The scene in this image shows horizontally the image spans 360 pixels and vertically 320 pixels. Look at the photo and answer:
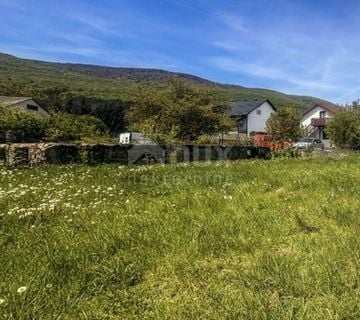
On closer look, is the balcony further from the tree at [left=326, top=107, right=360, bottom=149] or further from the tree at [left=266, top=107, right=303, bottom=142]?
the tree at [left=326, top=107, right=360, bottom=149]

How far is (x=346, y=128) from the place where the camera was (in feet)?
119

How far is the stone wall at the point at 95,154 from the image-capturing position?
12.4 m

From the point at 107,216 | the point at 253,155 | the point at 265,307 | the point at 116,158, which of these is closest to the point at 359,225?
the point at 265,307

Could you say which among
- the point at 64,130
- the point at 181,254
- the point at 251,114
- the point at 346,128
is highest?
the point at 251,114

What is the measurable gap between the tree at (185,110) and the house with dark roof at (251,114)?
2932 centimetres

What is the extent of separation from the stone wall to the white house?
54.2 meters

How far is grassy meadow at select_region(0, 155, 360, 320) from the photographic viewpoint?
313 cm

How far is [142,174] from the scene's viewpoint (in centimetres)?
1015

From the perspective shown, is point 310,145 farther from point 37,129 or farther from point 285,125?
point 285,125

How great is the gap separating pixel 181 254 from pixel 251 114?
65.5m

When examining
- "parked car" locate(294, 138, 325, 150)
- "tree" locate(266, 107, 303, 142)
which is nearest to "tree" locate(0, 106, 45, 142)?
"parked car" locate(294, 138, 325, 150)

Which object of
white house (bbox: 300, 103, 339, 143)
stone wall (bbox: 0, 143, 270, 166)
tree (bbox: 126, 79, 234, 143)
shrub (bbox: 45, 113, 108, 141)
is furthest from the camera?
white house (bbox: 300, 103, 339, 143)

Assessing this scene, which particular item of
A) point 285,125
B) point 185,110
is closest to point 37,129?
point 185,110

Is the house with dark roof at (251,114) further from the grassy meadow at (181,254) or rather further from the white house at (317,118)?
the grassy meadow at (181,254)
